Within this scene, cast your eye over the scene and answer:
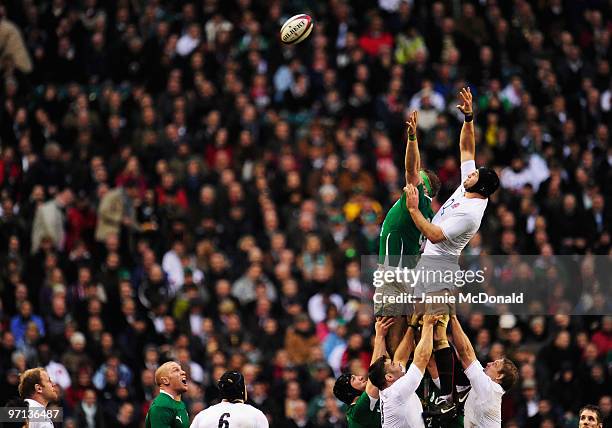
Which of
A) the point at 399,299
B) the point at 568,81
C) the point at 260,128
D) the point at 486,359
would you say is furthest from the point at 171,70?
the point at 399,299

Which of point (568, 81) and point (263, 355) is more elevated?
point (568, 81)

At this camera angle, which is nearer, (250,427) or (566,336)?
(250,427)

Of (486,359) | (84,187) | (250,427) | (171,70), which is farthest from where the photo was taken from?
(171,70)

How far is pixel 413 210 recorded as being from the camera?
51.5ft

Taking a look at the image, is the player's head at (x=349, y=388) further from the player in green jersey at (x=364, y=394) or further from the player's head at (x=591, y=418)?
the player's head at (x=591, y=418)

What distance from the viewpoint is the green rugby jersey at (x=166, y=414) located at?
52.0 ft

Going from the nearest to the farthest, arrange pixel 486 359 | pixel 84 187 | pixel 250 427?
pixel 250 427, pixel 486 359, pixel 84 187

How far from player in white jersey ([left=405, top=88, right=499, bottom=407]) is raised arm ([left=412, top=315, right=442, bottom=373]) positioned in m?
0.10

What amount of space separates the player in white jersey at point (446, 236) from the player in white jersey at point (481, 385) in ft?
0.55

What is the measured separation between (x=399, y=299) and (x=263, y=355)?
6.33 metres

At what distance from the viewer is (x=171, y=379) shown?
15984mm

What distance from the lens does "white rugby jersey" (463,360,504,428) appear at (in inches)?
621

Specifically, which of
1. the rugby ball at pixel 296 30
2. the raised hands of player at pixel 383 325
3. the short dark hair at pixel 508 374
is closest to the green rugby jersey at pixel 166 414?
the raised hands of player at pixel 383 325

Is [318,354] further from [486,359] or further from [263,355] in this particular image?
[486,359]
